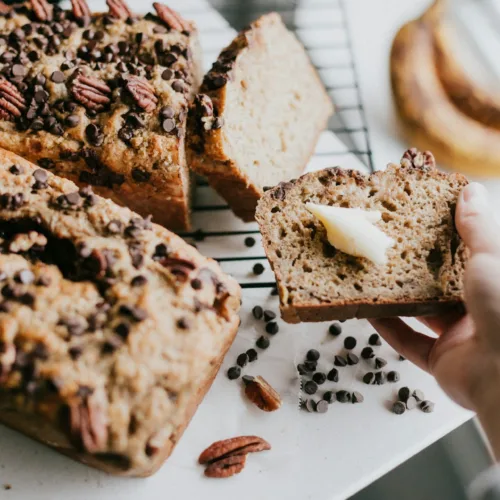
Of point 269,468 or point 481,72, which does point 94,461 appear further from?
point 481,72

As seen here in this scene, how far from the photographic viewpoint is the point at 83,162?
2.59 meters

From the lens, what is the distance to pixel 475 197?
241 centimetres

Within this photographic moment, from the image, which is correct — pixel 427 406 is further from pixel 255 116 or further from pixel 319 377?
pixel 255 116

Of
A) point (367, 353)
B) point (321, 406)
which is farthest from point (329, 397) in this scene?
point (367, 353)

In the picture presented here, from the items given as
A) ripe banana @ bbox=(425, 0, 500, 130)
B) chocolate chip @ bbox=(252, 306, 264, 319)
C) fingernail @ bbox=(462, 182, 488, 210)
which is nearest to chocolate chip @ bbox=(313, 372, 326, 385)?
chocolate chip @ bbox=(252, 306, 264, 319)

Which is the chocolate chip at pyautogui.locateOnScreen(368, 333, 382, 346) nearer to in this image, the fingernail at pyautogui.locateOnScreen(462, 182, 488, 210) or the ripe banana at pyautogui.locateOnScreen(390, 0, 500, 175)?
the fingernail at pyautogui.locateOnScreen(462, 182, 488, 210)

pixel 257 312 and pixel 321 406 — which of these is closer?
pixel 321 406

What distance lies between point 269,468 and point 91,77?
1848 mm

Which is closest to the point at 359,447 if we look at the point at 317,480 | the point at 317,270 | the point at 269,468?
the point at 317,480

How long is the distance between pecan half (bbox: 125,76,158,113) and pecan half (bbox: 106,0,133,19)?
443 mm

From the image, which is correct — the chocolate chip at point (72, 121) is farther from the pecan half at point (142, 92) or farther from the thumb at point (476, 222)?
the thumb at point (476, 222)

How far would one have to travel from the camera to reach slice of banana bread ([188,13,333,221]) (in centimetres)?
263

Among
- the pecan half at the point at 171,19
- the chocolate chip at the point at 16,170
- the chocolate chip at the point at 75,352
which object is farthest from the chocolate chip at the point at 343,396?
the pecan half at the point at 171,19

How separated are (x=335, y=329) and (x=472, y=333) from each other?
2.14 ft
